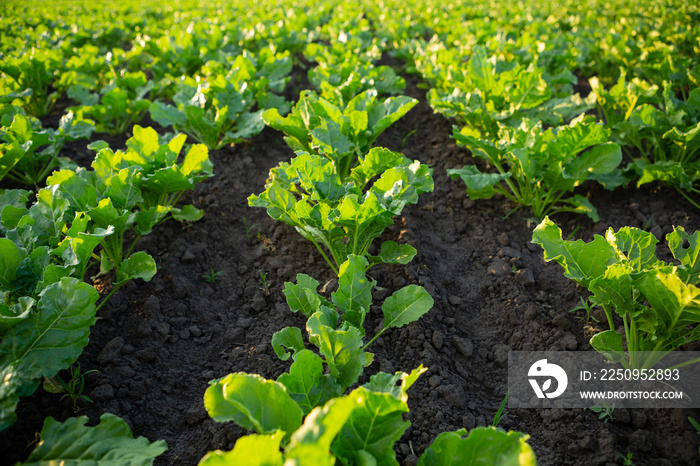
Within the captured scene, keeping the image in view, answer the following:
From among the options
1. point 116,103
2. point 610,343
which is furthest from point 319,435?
point 116,103

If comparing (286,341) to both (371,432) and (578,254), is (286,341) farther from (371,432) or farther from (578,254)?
(578,254)

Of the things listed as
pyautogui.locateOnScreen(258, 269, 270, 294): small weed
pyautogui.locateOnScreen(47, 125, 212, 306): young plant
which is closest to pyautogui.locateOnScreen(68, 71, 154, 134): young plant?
pyautogui.locateOnScreen(47, 125, 212, 306): young plant

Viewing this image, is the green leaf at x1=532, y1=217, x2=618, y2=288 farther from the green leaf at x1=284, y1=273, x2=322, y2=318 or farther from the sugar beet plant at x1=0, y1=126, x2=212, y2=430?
the sugar beet plant at x1=0, y1=126, x2=212, y2=430

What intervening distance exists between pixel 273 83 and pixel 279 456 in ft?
14.1

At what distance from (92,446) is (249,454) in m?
0.87

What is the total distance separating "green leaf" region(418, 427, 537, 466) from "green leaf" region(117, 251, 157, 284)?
182cm

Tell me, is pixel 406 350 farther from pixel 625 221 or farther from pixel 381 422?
pixel 625 221

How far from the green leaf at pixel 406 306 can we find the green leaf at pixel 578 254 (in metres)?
0.61

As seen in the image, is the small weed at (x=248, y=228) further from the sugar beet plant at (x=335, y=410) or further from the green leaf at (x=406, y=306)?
the green leaf at (x=406, y=306)

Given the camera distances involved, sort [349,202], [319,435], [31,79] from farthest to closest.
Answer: [31,79]
[349,202]
[319,435]

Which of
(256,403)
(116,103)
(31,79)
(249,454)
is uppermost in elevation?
(31,79)

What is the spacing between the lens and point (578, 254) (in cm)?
212

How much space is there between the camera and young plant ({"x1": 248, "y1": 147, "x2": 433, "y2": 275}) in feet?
7.87

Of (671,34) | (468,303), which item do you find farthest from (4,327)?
(671,34)
